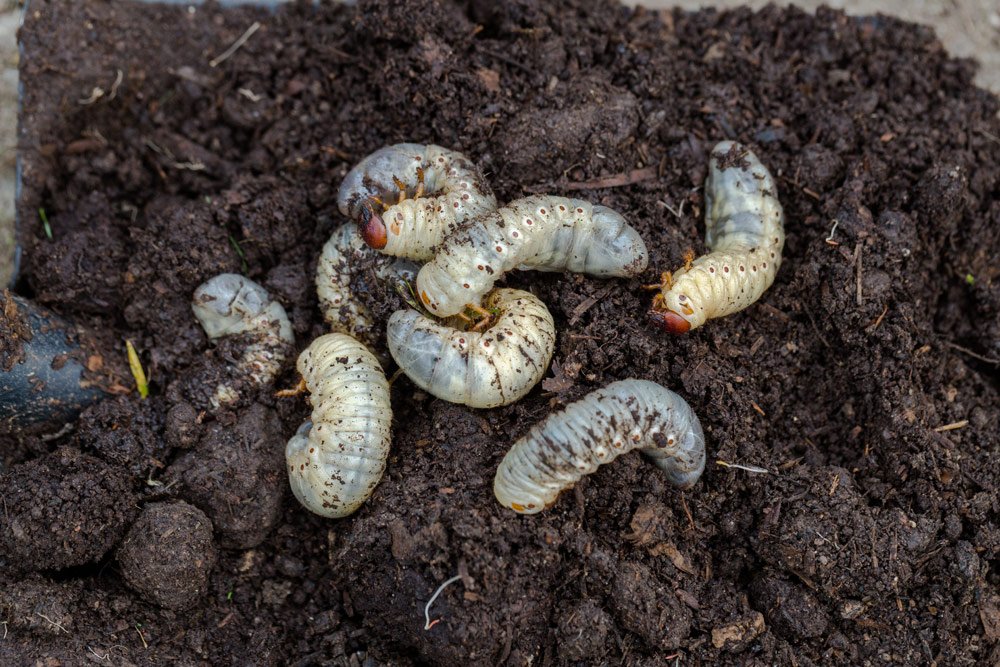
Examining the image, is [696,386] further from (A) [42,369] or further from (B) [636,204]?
(A) [42,369]

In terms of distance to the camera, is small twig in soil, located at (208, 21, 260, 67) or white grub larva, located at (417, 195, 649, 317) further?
small twig in soil, located at (208, 21, 260, 67)

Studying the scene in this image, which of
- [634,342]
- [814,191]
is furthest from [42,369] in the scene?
[814,191]

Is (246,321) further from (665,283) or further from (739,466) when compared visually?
(739,466)

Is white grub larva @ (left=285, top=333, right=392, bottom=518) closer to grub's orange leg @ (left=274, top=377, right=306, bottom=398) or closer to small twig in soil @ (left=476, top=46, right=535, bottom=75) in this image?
grub's orange leg @ (left=274, top=377, right=306, bottom=398)

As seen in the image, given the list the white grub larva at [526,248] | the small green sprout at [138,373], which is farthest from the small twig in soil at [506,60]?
the small green sprout at [138,373]

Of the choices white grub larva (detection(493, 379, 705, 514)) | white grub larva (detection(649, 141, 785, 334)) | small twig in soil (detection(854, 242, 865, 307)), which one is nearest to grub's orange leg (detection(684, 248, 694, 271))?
white grub larva (detection(649, 141, 785, 334))

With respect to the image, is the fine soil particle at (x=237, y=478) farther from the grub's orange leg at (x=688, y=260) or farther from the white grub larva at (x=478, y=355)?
the grub's orange leg at (x=688, y=260)

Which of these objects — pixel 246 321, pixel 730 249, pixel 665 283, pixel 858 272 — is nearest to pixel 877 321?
pixel 858 272

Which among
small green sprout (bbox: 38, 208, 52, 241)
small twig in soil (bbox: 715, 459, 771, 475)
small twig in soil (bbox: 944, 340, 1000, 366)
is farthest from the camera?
small green sprout (bbox: 38, 208, 52, 241)
